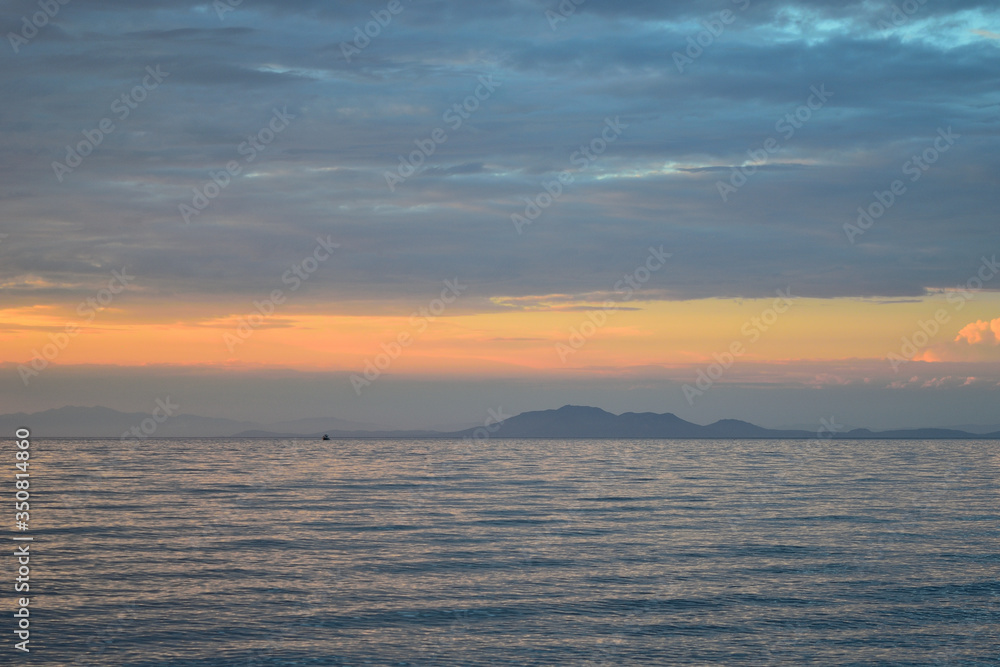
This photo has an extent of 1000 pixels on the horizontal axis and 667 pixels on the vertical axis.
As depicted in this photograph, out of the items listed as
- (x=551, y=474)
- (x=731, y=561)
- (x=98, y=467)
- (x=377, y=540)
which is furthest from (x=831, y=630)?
(x=98, y=467)

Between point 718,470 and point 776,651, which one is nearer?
point 776,651

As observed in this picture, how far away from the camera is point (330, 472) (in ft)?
294

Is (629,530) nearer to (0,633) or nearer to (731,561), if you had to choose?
(731,561)

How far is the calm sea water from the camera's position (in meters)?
20.8

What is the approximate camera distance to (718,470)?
96625 mm

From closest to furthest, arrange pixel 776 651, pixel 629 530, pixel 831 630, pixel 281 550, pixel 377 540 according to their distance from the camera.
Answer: pixel 776 651
pixel 831 630
pixel 281 550
pixel 377 540
pixel 629 530

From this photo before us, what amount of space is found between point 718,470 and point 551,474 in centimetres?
2256

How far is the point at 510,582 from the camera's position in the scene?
28062 millimetres

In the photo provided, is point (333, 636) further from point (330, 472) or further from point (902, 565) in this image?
point (330, 472)

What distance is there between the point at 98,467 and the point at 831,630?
9346 cm

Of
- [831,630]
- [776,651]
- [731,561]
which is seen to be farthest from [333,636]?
[731,561]

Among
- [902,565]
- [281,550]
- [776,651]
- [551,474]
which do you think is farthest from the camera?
[551,474]

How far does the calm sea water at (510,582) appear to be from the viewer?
20844 millimetres

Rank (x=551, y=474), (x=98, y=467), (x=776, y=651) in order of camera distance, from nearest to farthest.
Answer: (x=776, y=651) → (x=551, y=474) → (x=98, y=467)
